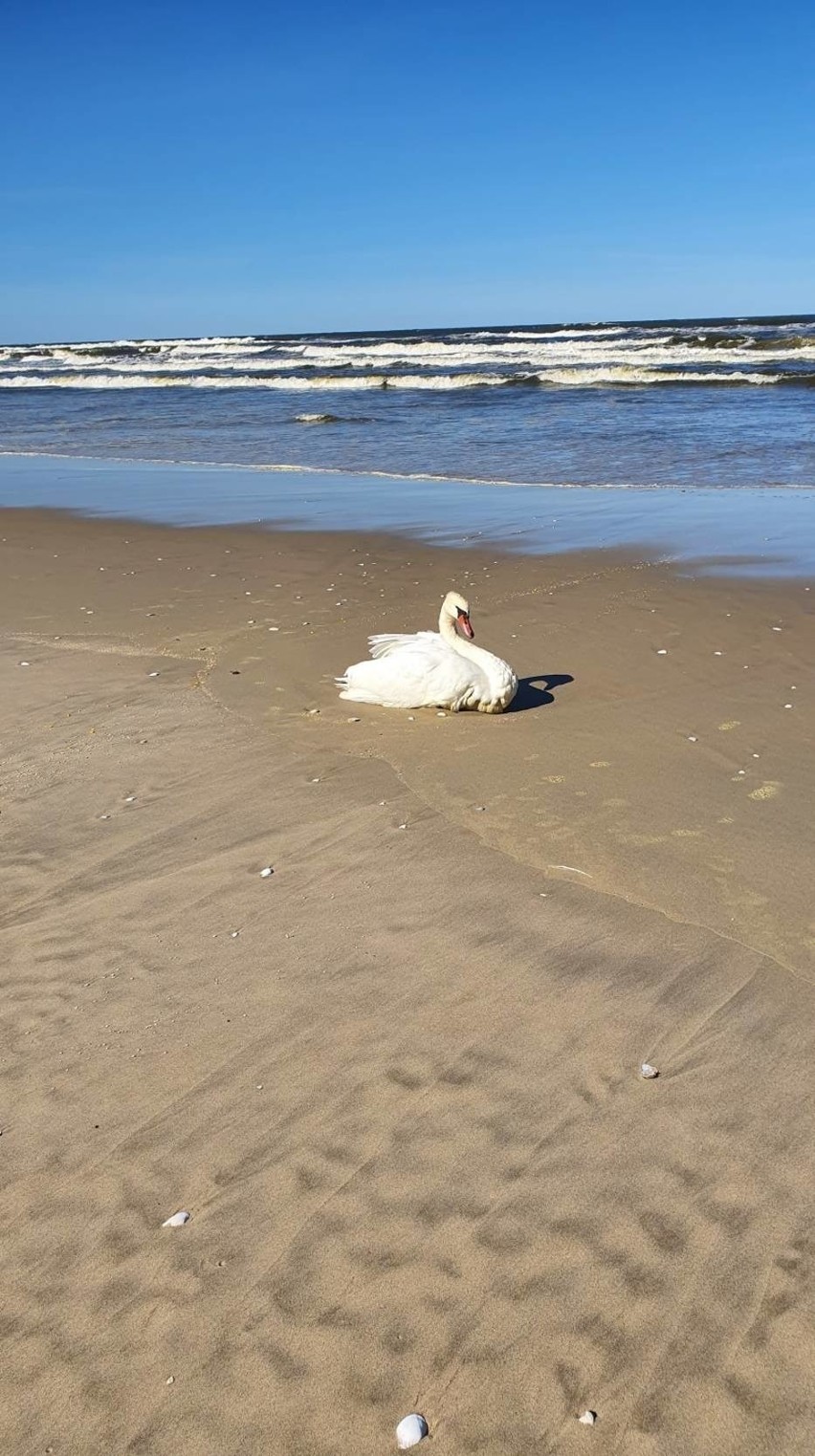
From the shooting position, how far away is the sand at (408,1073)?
258 centimetres

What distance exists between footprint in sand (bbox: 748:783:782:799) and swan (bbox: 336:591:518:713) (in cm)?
158

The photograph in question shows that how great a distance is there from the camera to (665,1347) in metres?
2.61

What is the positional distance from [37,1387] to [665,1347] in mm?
1352

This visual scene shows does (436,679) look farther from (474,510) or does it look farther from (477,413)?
(477,413)

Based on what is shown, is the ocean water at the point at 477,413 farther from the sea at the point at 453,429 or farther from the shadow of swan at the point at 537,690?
the shadow of swan at the point at 537,690

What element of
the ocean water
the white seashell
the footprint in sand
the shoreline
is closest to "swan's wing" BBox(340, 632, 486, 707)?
the footprint in sand

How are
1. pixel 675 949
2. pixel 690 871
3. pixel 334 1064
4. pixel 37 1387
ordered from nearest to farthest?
1. pixel 37 1387
2. pixel 334 1064
3. pixel 675 949
4. pixel 690 871

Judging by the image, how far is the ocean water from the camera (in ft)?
56.7

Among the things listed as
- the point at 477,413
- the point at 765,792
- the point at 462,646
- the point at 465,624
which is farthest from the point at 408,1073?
the point at 477,413

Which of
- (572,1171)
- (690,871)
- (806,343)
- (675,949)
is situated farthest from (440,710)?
(806,343)

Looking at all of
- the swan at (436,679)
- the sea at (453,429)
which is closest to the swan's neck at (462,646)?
the swan at (436,679)

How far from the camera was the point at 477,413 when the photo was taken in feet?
85.3

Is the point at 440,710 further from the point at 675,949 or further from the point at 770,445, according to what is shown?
the point at 770,445

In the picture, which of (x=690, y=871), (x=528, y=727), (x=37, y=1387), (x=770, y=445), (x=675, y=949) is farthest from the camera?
(x=770, y=445)
